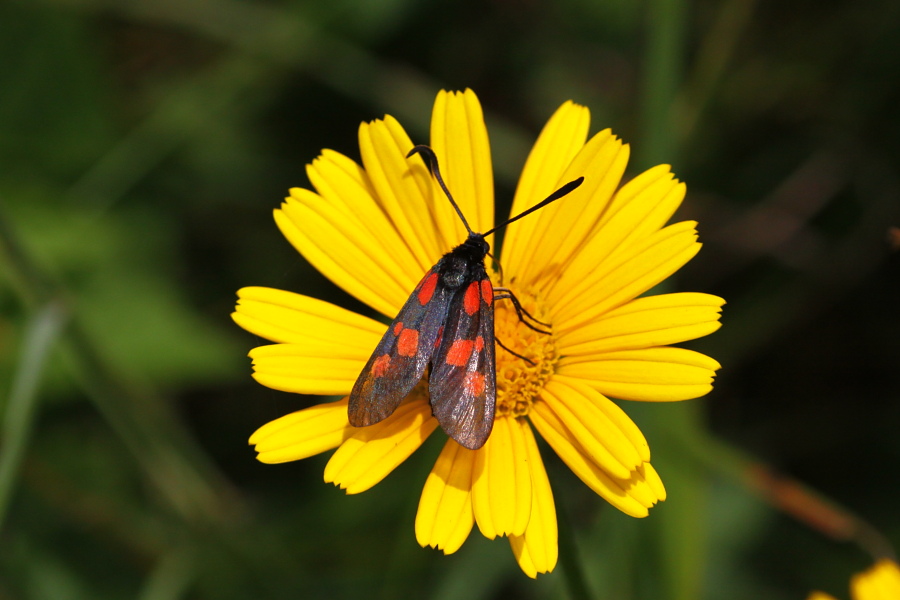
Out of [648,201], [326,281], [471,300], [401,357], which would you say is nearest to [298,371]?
[401,357]

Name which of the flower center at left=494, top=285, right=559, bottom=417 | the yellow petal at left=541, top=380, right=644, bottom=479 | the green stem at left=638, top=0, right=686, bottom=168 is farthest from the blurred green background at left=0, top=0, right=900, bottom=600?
the yellow petal at left=541, top=380, right=644, bottom=479

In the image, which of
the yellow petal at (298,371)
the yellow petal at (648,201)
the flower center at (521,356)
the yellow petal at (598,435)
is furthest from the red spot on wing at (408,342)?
the yellow petal at (648,201)

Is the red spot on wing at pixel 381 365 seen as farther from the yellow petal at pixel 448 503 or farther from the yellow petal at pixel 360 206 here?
the yellow petal at pixel 360 206

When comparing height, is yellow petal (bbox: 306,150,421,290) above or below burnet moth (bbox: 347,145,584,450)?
above

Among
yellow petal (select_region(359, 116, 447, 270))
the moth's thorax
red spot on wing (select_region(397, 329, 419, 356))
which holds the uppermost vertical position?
yellow petal (select_region(359, 116, 447, 270))

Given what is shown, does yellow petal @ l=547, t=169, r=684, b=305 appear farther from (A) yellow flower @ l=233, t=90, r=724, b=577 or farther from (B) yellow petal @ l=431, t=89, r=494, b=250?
(B) yellow petal @ l=431, t=89, r=494, b=250

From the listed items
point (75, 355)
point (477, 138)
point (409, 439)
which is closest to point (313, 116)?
point (75, 355)

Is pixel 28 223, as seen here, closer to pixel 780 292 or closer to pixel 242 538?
pixel 242 538
